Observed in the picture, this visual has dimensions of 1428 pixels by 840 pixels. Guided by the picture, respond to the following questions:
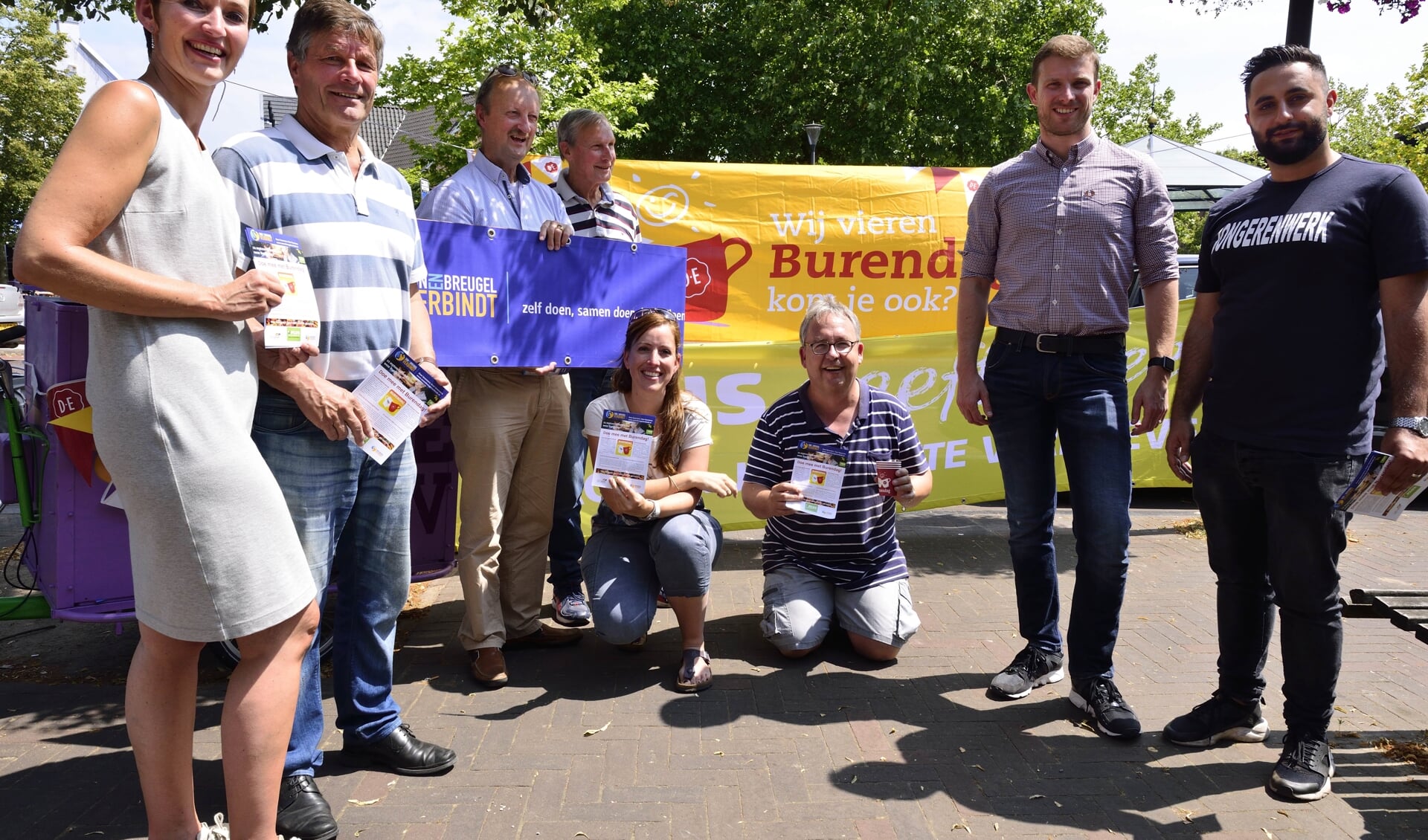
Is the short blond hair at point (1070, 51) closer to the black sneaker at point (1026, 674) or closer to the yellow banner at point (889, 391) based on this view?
the black sneaker at point (1026, 674)

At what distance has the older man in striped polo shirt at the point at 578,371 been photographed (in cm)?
432

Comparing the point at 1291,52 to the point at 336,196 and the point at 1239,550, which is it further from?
the point at 336,196

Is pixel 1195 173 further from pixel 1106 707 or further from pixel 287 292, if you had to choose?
pixel 287 292

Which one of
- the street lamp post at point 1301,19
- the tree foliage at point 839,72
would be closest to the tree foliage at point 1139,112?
the tree foliage at point 839,72

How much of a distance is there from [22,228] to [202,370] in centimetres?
42

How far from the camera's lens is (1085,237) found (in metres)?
3.45

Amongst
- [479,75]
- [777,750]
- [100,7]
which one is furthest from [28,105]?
[777,750]

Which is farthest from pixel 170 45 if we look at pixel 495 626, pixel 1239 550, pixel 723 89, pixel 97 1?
pixel 723 89

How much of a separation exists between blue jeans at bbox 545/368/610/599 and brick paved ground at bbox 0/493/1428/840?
43cm

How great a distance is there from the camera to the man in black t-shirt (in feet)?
9.11

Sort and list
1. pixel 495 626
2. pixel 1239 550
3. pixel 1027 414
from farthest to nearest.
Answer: pixel 495 626 → pixel 1027 414 → pixel 1239 550

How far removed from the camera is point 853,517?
4.02 meters

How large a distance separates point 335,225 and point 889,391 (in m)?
3.97

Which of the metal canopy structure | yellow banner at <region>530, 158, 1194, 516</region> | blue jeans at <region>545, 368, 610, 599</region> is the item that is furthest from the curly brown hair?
the metal canopy structure
